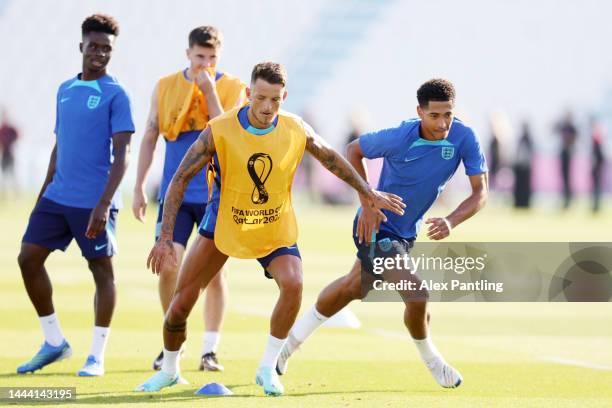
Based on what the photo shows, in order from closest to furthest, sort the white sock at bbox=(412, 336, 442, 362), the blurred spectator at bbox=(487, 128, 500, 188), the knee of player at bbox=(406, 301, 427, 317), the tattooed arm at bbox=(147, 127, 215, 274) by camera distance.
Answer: the tattooed arm at bbox=(147, 127, 215, 274) → the knee of player at bbox=(406, 301, 427, 317) → the white sock at bbox=(412, 336, 442, 362) → the blurred spectator at bbox=(487, 128, 500, 188)

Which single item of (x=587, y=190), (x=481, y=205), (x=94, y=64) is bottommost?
(x=587, y=190)

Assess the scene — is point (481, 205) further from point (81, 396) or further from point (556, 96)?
point (556, 96)

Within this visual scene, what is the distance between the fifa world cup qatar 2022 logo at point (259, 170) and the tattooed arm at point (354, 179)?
310mm

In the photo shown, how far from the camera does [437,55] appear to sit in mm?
58375

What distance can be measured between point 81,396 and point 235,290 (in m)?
7.51

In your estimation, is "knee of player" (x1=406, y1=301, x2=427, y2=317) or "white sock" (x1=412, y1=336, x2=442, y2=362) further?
"white sock" (x1=412, y1=336, x2=442, y2=362)

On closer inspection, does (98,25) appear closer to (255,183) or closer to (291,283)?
(255,183)

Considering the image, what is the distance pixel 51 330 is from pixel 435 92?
3.30 m

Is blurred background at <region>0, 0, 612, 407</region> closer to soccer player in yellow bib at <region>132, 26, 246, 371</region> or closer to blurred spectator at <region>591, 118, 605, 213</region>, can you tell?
blurred spectator at <region>591, 118, 605, 213</region>

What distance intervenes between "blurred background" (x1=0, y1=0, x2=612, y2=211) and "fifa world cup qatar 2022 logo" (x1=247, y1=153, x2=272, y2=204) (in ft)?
139

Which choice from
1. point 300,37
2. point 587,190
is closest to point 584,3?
point 300,37

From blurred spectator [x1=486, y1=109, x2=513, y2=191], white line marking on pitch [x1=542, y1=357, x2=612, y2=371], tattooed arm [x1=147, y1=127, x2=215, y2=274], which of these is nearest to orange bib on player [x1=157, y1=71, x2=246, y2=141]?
tattooed arm [x1=147, y1=127, x2=215, y2=274]

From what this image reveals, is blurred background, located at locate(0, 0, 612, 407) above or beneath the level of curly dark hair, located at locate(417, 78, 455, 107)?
beneath

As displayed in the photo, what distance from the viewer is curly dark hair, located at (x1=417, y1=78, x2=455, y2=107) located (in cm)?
812
